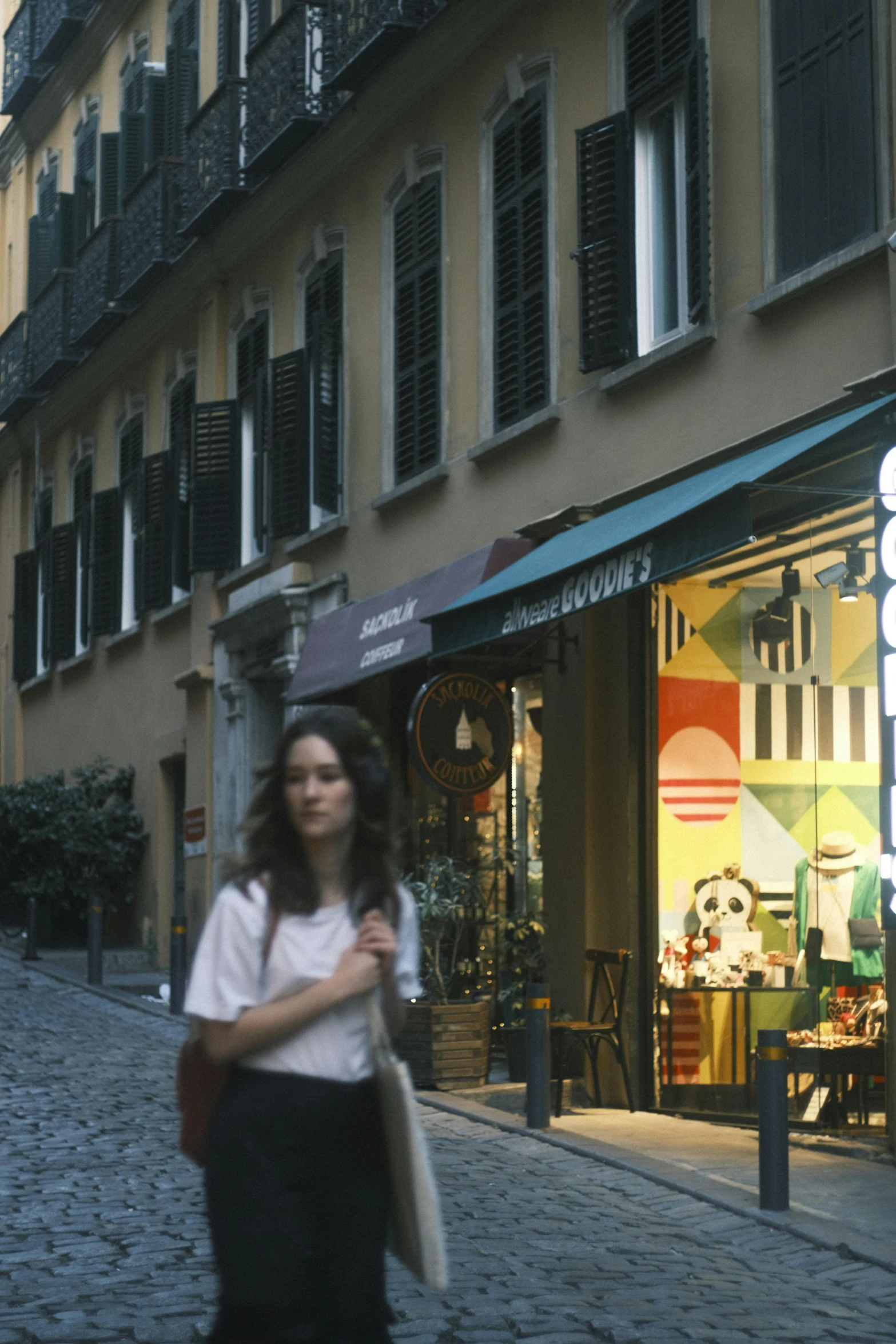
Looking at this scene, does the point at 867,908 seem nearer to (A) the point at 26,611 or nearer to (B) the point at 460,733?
(B) the point at 460,733

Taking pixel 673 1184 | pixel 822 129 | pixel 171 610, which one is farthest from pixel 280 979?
pixel 171 610

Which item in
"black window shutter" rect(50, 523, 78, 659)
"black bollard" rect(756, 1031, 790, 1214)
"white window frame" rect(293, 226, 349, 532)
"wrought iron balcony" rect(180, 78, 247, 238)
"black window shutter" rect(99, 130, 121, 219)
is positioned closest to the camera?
"black bollard" rect(756, 1031, 790, 1214)

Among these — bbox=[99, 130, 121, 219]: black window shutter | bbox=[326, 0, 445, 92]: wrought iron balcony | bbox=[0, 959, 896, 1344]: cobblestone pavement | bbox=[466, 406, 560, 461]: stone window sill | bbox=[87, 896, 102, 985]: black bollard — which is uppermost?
bbox=[99, 130, 121, 219]: black window shutter

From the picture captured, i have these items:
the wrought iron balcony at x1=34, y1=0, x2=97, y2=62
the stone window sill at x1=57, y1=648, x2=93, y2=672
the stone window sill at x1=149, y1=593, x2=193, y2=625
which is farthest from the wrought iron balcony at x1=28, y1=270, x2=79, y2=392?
the stone window sill at x1=149, y1=593, x2=193, y2=625

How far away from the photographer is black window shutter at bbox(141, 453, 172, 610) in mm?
21344

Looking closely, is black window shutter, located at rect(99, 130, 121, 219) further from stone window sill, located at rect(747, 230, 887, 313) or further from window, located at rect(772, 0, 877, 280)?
stone window sill, located at rect(747, 230, 887, 313)

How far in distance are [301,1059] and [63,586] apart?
2288cm

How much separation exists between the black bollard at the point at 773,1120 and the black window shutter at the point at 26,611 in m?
21.2

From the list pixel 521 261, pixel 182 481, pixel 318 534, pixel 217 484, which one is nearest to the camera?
pixel 521 261

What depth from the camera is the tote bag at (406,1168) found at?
361 cm

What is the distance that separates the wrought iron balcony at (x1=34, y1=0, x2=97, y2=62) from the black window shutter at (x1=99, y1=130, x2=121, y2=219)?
1821 millimetres

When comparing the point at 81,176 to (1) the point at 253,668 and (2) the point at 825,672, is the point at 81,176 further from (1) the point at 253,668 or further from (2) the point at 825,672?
(2) the point at 825,672

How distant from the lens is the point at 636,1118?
37.0 feet

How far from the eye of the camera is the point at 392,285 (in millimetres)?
16078
